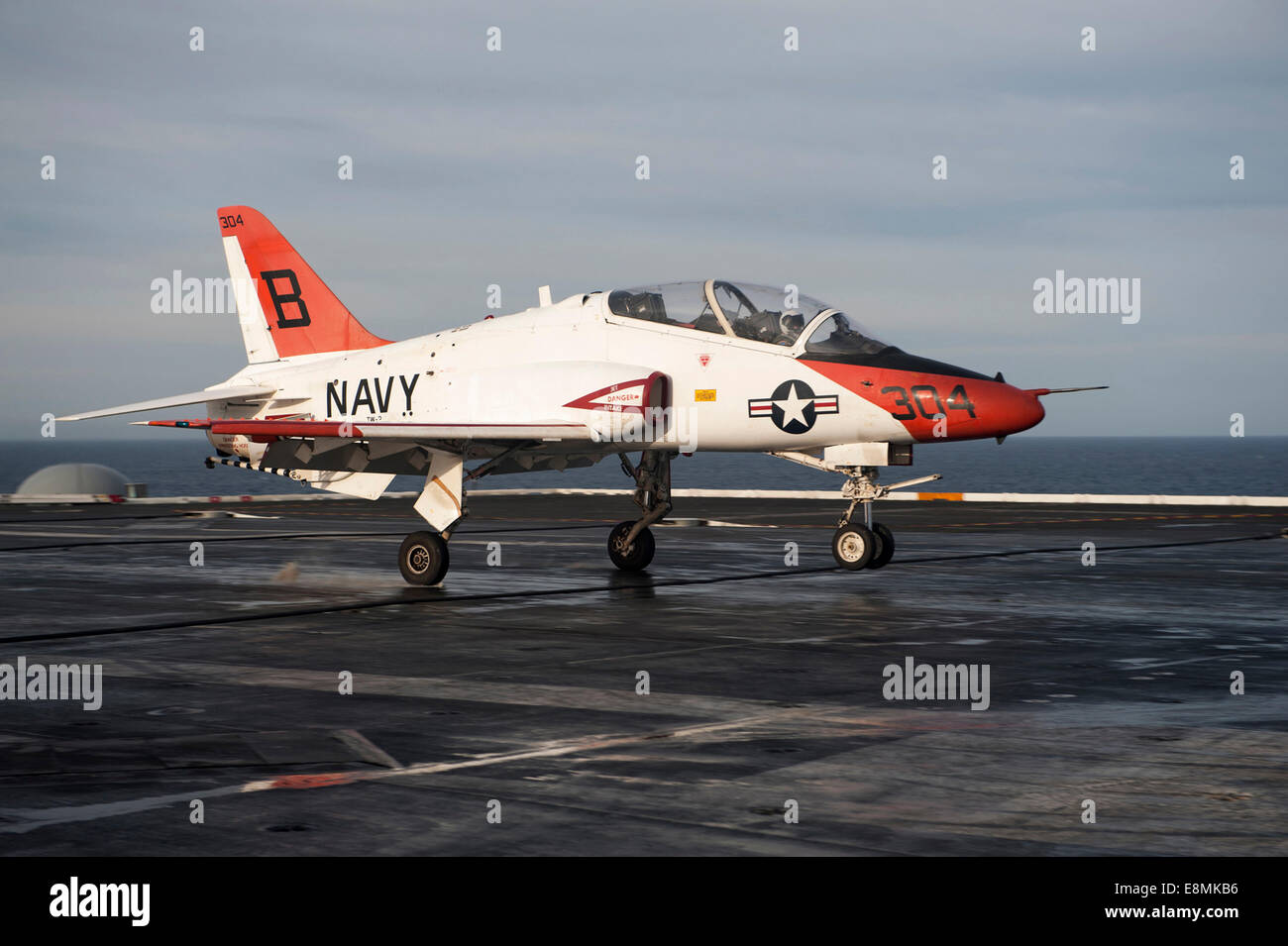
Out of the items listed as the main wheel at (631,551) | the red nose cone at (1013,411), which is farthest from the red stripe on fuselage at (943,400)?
the main wheel at (631,551)

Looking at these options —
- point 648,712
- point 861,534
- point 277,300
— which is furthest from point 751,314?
point 648,712

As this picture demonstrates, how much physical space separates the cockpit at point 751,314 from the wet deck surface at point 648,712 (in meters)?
3.19

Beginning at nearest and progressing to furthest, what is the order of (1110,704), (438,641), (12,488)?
(1110,704) < (438,641) < (12,488)

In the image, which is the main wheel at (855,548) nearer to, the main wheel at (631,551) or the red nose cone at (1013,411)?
the red nose cone at (1013,411)

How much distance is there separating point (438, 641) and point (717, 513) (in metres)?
23.0

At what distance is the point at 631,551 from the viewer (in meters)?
19.3

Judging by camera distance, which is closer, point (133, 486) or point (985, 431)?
point (985, 431)

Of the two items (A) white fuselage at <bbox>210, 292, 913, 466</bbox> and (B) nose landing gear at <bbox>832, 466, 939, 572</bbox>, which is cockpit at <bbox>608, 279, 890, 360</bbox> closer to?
(A) white fuselage at <bbox>210, 292, 913, 466</bbox>

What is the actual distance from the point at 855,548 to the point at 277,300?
10.1 m

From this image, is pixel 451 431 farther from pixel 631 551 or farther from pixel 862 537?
pixel 862 537

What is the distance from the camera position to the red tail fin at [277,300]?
21.0 meters
